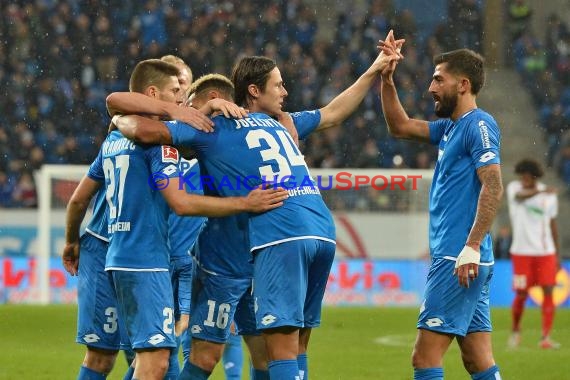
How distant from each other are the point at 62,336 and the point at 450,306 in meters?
6.60

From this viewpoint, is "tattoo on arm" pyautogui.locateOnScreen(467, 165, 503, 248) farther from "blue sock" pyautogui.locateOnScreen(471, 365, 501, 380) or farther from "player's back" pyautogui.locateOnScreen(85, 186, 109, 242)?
"player's back" pyautogui.locateOnScreen(85, 186, 109, 242)

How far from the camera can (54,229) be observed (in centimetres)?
1429

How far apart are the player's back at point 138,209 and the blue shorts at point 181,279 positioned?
0.88 meters

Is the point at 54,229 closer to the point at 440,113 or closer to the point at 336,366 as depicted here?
the point at 336,366

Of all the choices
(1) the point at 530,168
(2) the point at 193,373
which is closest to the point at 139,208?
(2) the point at 193,373

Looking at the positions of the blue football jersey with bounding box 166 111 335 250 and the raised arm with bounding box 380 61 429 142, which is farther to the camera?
the raised arm with bounding box 380 61 429 142

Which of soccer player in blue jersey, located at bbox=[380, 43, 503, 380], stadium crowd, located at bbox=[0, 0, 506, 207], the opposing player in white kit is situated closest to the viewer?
soccer player in blue jersey, located at bbox=[380, 43, 503, 380]

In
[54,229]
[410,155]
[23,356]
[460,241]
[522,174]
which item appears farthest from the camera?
[410,155]

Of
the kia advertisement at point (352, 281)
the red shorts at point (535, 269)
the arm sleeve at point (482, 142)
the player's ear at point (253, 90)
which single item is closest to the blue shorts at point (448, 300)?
the arm sleeve at point (482, 142)

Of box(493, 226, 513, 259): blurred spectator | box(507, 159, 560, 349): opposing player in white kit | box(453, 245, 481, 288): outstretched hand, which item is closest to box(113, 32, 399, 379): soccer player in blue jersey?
box(453, 245, 481, 288): outstretched hand

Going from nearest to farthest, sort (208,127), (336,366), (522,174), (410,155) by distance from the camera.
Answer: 1. (208,127)
2. (336,366)
3. (522,174)
4. (410,155)

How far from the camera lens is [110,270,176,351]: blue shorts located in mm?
4945

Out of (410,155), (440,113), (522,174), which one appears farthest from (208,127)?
(410,155)

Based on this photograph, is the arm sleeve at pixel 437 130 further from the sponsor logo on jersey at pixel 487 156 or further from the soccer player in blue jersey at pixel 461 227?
the sponsor logo on jersey at pixel 487 156
